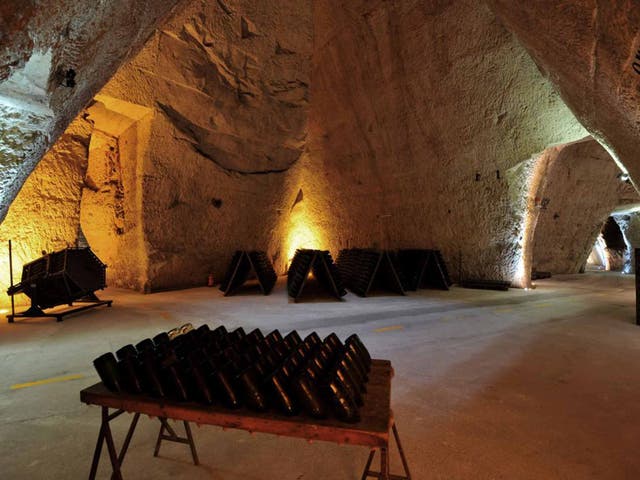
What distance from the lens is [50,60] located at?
204 centimetres

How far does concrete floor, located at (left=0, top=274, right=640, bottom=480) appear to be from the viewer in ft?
5.80

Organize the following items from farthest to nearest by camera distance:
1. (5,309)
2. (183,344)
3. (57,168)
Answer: (57,168) < (5,309) < (183,344)

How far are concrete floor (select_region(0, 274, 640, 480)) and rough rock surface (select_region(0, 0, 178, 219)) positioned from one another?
162 centimetres

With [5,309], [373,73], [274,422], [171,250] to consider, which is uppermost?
[373,73]

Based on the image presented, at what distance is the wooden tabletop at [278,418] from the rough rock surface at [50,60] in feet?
5.88

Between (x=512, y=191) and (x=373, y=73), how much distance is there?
15.8 feet

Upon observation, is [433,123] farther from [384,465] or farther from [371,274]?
[384,465]

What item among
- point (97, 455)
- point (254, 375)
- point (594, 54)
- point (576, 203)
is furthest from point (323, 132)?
point (97, 455)

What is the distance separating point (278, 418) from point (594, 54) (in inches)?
148

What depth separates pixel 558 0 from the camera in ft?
9.68

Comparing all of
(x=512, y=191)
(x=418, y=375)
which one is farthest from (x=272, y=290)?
(x=512, y=191)

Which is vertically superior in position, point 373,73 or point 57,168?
point 373,73

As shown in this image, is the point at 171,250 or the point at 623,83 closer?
the point at 623,83

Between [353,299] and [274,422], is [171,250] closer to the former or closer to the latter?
[353,299]
